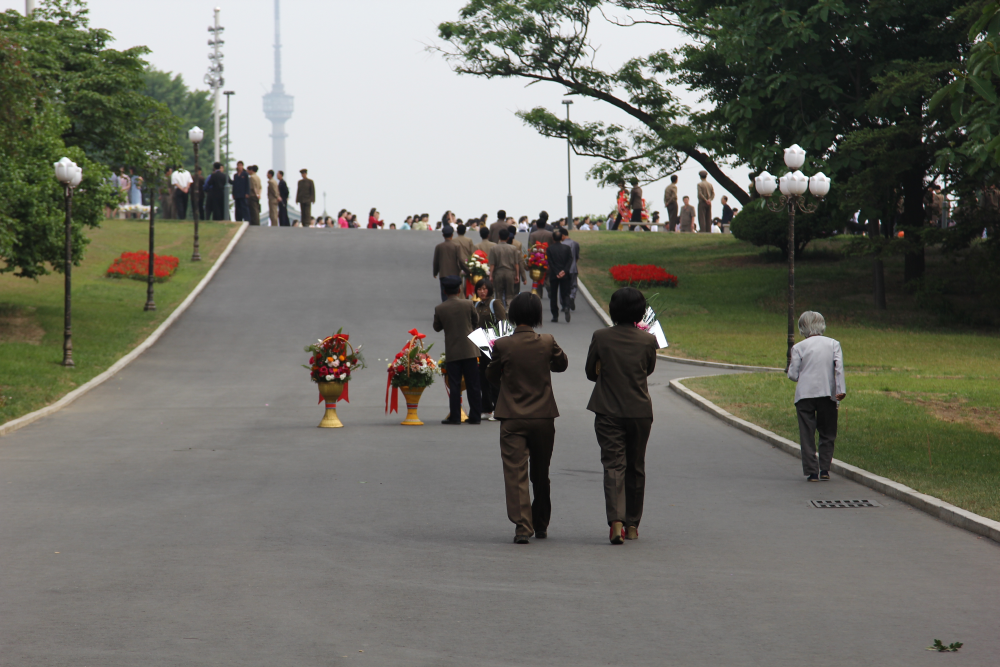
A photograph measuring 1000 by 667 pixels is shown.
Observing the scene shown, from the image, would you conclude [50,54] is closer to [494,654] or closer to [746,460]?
[746,460]

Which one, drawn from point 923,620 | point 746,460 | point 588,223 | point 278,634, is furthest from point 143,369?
point 588,223

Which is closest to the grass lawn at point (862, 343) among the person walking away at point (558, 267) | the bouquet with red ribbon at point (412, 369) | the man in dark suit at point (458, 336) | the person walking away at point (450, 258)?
the person walking away at point (558, 267)

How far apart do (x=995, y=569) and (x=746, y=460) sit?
4.69m

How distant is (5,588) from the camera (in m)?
6.39

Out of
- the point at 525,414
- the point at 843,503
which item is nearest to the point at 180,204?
the point at 843,503

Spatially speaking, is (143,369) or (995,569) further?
(143,369)

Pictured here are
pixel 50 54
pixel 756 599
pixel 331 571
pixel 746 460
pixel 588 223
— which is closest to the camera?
pixel 756 599

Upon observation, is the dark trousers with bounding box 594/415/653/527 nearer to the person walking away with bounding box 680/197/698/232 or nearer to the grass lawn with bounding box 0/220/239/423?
the grass lawn with bounding box 0/220/239/423

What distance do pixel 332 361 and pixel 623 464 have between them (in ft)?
22.6

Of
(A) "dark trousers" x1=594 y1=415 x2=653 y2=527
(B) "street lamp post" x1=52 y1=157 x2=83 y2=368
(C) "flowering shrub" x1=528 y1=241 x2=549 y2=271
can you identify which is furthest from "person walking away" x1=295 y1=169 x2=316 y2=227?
(A) "dark trousers" x1=594 y1=415 x2=653 y2=527

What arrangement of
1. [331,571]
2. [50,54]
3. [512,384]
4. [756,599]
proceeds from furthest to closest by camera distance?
[50,54] < [512,384] < [331,571] < [756,599]

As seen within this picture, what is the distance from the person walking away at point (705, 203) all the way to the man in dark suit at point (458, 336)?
101 ft

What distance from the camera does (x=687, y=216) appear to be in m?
→ 48.5

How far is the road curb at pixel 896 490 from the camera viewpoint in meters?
8.06
